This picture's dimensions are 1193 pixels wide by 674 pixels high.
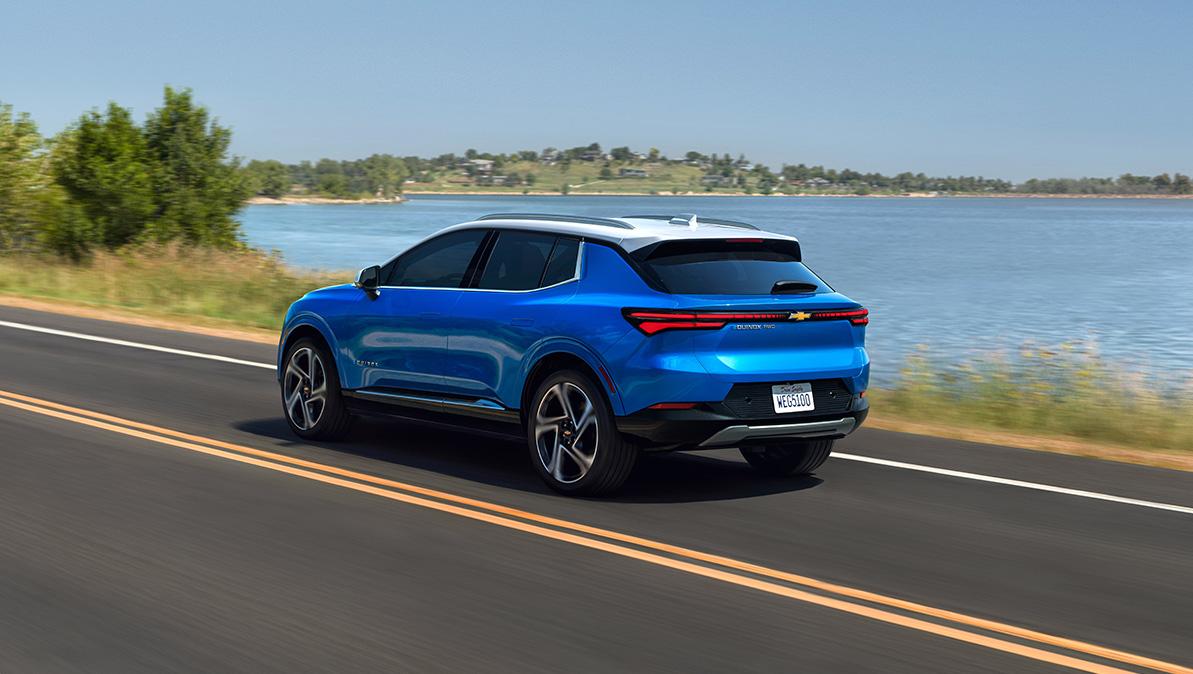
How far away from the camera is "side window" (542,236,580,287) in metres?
8.04

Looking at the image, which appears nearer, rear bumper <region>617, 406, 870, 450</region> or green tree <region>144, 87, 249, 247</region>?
rear bumper <region>617, 406, 870, 450</region>

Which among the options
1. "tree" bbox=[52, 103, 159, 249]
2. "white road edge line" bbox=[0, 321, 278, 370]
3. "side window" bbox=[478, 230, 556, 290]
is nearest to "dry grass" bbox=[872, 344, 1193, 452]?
"side window" bbox=[478, 230, 556, 290]

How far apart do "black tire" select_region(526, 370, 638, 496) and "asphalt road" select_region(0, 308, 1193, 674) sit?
17cm

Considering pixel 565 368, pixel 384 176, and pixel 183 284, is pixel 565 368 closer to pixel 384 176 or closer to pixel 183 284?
pixel 183 284

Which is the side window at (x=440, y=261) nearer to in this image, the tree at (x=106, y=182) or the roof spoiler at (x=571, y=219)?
the roof spoiler at (x=571, y=219)

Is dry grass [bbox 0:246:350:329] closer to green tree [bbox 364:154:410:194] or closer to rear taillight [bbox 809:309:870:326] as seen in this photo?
rear taillight [bbox 809:309:870:326]

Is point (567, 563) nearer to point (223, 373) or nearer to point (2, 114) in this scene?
point (223, 373)

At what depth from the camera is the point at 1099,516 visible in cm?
774

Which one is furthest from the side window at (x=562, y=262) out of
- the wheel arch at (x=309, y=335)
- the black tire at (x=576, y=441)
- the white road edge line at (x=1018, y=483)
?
the white road edge line at (x=1018, y=483)

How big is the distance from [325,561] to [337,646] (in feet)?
4.29

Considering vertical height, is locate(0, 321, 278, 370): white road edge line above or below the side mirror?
below

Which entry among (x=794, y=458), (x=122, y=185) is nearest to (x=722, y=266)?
(x=794, y=458)

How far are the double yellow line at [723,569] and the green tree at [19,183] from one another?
3300 cm

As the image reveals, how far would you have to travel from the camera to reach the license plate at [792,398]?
7547 mm
